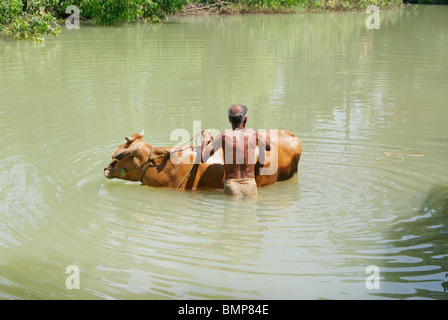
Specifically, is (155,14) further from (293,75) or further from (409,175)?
(409,175)

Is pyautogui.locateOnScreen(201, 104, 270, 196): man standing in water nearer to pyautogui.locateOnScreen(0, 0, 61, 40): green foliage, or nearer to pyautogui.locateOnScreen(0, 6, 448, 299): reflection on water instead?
pyautogui.locateOnScreen(0, 6, 448, 299): reflection on water

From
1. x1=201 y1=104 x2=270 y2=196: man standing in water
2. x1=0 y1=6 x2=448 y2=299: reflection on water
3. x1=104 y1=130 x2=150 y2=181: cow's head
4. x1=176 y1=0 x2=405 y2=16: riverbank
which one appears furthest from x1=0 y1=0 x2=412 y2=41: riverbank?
x1=201 y1=104 x2=270 y2=196: man standing in water

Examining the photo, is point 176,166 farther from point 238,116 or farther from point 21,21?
point 21,21

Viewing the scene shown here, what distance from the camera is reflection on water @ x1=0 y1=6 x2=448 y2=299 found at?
15.3 feet

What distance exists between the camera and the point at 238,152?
20.7 feet

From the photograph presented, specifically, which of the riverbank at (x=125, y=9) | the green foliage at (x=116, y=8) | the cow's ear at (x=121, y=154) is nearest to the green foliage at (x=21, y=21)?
the riverbank at (x=125, y=9)

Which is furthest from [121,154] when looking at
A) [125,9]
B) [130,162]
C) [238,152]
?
[125,9]

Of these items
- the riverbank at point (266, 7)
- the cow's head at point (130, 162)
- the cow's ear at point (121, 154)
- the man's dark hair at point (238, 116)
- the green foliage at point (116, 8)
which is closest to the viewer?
the man's dark hair at point (238, 116)

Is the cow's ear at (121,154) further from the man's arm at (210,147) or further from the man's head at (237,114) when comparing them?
the man's head at (237,114)

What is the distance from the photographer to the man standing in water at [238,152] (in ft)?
20.5

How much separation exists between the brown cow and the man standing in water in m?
0.28

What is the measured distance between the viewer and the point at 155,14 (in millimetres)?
29406

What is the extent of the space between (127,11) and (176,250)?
23.0 m

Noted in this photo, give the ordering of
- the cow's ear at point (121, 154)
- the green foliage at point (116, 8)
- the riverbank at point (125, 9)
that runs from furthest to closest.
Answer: the green foliage at point (116, 8) < the riverbank at point (125, 9) < the cow's ear at point (121, 154)
